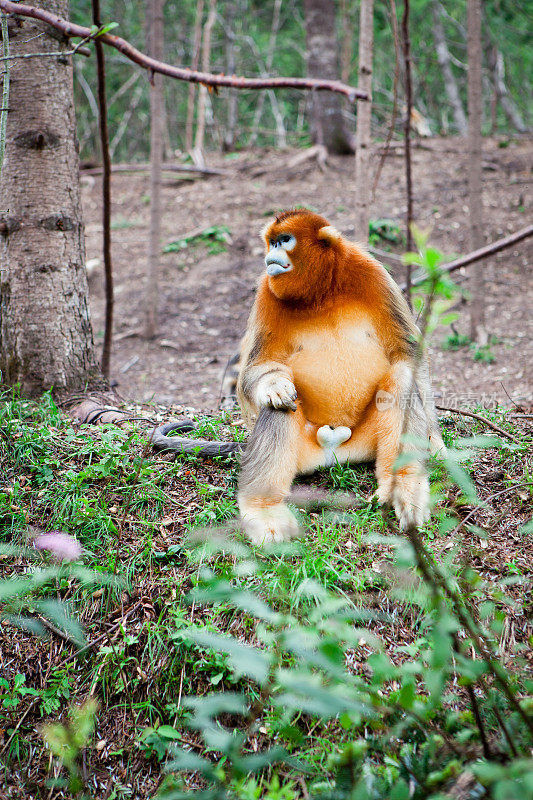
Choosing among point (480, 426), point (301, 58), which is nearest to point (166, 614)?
point (480, 426)

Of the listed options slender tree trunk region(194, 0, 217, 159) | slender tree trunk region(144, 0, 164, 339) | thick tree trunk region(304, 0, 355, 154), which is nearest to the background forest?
slender tree trunk region(144, 0, 164, 339)

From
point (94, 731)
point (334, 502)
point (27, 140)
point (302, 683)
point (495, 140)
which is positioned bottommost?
point (94, 731)

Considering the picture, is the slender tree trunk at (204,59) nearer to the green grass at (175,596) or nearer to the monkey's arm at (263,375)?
the monkey's arm at (263,375)

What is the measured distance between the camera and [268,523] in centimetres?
258

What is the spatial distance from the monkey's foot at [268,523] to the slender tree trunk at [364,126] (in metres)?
2.58

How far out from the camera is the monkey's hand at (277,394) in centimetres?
274

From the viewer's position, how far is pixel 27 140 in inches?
138

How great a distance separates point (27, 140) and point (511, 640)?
342 centimetres

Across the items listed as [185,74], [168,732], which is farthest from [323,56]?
[168,732]

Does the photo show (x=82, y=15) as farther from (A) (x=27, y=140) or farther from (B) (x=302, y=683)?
(B) (x=302, y=683)

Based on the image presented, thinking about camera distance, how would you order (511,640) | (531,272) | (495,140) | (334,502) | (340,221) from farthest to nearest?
(495,140) → (340,221) → (531,272) → (334,502) → (511,640)

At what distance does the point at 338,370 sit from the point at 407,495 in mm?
634

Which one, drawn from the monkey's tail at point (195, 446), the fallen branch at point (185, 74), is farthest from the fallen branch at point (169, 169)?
the monkey's tail at point (195, 446)

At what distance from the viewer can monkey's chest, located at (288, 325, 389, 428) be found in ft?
9.37
